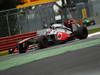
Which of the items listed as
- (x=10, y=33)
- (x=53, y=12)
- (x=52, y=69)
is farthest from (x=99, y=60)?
(x=53, y=12)

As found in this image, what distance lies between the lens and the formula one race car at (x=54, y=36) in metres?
14.4

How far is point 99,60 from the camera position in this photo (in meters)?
8.26

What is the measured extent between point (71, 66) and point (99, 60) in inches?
33.3

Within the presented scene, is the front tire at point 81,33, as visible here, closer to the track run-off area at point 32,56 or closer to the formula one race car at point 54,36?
the formula one race car at point 54,36

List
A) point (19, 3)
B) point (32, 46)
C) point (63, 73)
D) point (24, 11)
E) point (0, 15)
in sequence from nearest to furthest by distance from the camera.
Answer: point (63, 73)
point (32, 46)
point (0, 15)
point (24, 11)
point (19, 3)

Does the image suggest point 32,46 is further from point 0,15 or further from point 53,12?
point 53,12

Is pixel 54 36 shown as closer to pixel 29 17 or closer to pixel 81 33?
pixel 81 33

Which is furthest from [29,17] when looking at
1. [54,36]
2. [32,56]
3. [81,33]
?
[32,56]

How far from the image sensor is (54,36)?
1527cm

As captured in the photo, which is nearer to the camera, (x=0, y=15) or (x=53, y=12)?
(x=0, y=15)

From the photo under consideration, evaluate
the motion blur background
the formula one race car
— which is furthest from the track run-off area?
the motion blur background

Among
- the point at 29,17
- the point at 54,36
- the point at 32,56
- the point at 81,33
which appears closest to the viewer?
the point at 32,56

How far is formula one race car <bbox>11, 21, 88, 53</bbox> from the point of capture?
47.2ft

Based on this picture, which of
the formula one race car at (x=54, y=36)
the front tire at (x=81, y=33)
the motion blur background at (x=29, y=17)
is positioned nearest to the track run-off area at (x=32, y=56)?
the formula one race car at (x=54, y=36)
